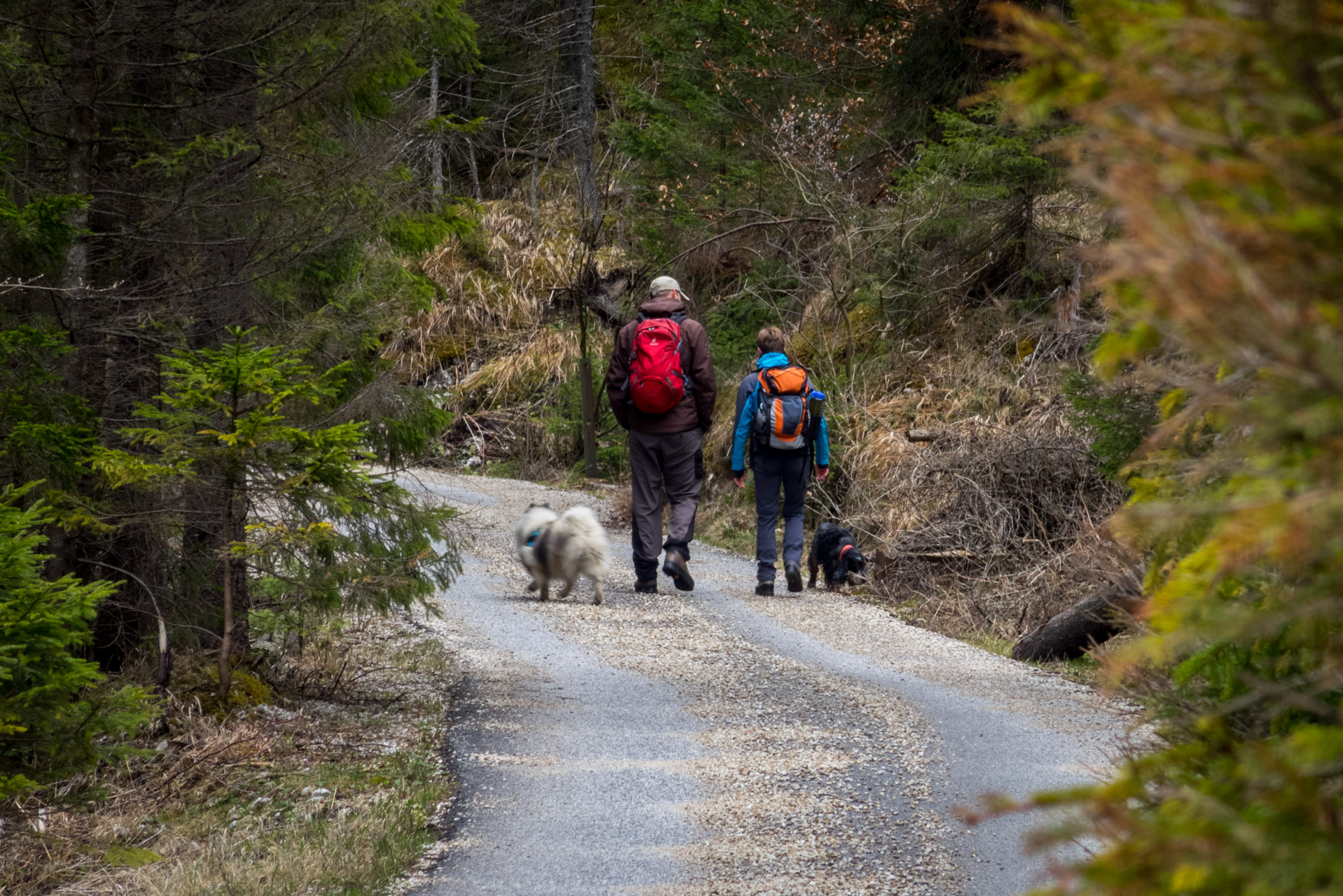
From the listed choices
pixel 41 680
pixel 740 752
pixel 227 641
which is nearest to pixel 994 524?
pixel 740 752

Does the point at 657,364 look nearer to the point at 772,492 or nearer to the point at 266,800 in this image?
the point at 772,492

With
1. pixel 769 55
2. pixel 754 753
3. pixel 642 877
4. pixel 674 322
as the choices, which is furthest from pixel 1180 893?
pixel 769 55

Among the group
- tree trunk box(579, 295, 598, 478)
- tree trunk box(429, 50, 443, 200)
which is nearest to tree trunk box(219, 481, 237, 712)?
tree trunk box(579, 295, 598, 478)

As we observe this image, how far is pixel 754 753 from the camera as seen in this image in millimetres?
5230

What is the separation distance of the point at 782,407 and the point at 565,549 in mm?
2160

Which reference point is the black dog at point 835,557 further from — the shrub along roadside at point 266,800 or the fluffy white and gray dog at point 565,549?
the shrub along roadside at point 266,800

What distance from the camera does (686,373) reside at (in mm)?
9273

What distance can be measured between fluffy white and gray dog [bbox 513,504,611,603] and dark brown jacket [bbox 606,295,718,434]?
926 millimetres

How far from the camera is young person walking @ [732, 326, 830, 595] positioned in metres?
9.33

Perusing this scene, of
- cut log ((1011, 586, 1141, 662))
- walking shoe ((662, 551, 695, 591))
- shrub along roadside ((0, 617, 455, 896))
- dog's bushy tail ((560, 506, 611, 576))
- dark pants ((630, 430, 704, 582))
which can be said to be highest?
dark pants ((630, 430, 704, 582))

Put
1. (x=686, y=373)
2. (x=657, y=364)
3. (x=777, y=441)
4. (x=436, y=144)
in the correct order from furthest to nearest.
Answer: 1. (x=436, y=144)
2. (x=777, y=441)
3. (x=686, y=373)
4. (x=657, y=364)

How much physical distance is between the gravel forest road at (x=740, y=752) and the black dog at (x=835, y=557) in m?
1.15

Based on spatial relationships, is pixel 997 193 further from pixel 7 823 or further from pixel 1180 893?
pixel 1180 893

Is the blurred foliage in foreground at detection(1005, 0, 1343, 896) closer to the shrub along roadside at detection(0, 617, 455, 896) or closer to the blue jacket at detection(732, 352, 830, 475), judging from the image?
the shrub along roadside at detection(0, 617, 455, 896)
